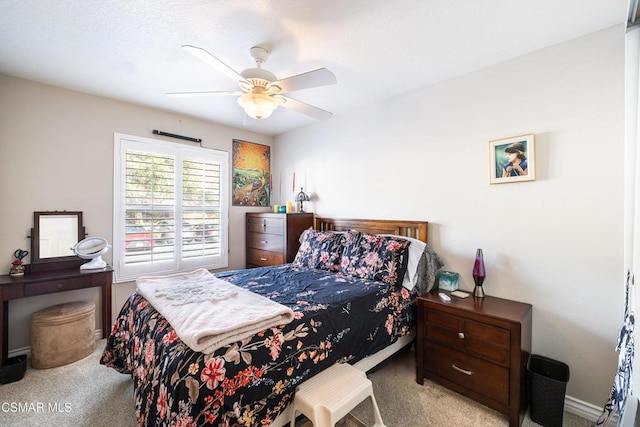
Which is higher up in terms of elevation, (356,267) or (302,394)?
(356,267)

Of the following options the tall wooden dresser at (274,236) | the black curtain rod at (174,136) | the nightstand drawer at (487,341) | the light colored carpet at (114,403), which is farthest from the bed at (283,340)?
the black curtain rod at (174,136)

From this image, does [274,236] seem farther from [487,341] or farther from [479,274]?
[487,341]

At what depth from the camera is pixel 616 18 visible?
5.62ft

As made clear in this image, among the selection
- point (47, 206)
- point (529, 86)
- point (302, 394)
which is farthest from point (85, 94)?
point (529, 86)

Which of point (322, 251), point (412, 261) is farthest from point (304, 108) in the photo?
point (412, 261)

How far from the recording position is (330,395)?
1420mm

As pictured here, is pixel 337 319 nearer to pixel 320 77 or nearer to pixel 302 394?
pixel 302 394

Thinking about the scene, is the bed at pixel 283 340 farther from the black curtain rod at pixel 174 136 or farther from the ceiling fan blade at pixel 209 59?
the black curtain rod at pixel 174 136

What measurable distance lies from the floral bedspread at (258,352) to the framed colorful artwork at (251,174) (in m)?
2.04

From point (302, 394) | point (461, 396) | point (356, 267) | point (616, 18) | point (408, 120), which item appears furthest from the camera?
point (408, 120)

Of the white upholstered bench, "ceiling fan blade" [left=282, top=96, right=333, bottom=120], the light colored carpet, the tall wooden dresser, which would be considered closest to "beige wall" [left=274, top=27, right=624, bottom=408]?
the light colored carpet

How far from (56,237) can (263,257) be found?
86.2 inches

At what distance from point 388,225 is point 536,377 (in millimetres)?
1640

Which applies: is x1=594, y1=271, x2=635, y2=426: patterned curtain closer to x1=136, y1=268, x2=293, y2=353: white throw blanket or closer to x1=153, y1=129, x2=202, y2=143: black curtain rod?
x1=136, y1=268, x2=293, y2=353: white throw blanket
